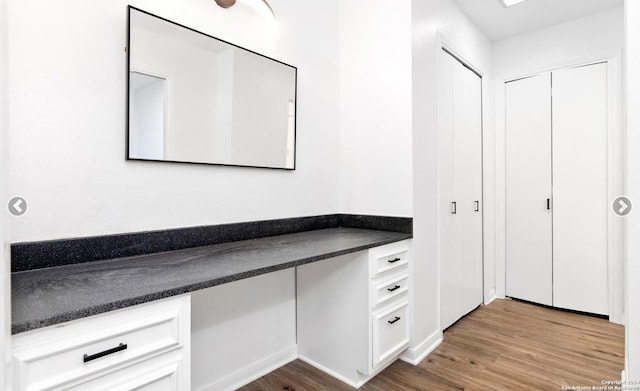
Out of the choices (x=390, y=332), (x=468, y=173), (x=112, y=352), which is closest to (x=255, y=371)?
(x=390, y=332)

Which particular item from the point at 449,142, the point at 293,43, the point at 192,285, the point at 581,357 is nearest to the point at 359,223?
the point at 449,142

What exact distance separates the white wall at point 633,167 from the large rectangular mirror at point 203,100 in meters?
1.69

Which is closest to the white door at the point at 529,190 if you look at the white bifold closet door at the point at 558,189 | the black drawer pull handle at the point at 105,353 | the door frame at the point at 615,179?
the white bifold closet door at the point at 558,189

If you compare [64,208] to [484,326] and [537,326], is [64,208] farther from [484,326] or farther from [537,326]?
[537,326]

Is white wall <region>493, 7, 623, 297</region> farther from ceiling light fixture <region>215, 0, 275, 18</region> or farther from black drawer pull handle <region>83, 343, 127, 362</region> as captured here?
black drawer pull handle <region>83, 343, 127, 362</region>

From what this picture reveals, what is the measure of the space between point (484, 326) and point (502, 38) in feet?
9.31

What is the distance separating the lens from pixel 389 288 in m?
1.94

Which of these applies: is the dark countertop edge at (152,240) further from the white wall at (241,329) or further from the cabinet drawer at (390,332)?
the cabinet drawer at (390,332)

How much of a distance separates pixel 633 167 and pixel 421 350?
156 cm

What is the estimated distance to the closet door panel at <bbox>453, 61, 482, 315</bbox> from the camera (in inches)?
108

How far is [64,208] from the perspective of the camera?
49.2 inches

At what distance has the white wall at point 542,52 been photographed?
2.79 metres

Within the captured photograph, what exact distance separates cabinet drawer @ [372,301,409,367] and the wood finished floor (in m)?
0.17

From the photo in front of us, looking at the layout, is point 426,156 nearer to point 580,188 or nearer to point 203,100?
point 203,100
